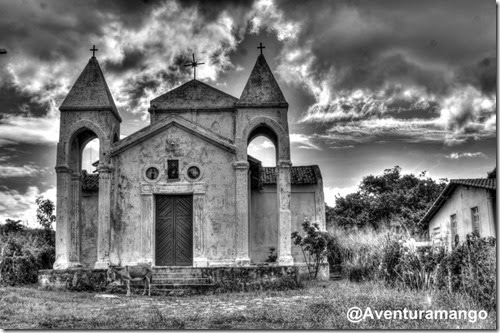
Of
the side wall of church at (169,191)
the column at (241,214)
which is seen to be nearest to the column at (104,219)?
the side wall of church at (169,191)

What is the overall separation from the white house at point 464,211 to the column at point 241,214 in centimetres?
575

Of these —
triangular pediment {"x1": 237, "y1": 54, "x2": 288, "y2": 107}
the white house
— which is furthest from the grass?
triangular pediment {"x1": 237, "y1": 54, "x2": 288, "y2": 107}

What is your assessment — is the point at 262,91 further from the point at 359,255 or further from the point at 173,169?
the point at 359,255

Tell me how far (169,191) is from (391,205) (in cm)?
1844

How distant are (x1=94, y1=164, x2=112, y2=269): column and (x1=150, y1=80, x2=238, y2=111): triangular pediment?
6.31m

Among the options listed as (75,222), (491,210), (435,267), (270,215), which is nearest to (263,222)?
(270,215)

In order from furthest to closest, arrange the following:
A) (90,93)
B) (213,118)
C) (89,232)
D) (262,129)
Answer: (213,118)
(89,232)
(262,129)
(90,93)

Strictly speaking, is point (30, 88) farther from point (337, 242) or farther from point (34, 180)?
point (337, 242)

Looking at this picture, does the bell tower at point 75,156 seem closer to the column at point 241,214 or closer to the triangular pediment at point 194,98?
the column at point 241,214

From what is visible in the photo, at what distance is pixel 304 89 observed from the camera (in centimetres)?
1497

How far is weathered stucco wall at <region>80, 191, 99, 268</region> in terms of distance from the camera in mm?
21359

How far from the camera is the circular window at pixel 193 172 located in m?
18.2

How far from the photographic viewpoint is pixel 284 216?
17312 mm

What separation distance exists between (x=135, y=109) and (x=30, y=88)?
478cm
